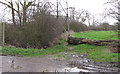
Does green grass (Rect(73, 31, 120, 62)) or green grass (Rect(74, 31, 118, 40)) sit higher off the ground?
green grass (Rect(74, 31, 118, 40))

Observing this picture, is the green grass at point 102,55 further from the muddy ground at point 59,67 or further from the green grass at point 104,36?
the green grass at point 104,36

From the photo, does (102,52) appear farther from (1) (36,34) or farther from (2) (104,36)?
(1) (36,34)

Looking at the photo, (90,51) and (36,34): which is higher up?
(36,34)

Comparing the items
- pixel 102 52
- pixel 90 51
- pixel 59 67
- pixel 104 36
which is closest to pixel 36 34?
pixel 90 51

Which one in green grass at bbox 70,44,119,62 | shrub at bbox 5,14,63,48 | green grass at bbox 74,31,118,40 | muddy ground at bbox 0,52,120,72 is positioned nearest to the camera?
muddy ground at bbox 0,52,120,72

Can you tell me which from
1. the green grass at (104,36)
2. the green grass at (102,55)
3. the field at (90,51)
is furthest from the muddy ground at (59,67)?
the green grass at (104,36)

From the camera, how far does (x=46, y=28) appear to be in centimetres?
1653

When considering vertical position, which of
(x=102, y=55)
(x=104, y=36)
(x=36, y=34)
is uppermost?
(x=36, y=34)

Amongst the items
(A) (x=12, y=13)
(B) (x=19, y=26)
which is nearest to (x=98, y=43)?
(B) (x=19, y=26)

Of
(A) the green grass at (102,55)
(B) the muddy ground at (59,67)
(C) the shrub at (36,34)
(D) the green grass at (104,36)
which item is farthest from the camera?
(C) the shrub at (36,34)

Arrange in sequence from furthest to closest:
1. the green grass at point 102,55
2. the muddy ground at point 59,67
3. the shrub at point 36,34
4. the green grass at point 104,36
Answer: the shrub at point 36,34, the green grass at point 104,36, the green grass at point 102,55, the muddy ground at point 59,67

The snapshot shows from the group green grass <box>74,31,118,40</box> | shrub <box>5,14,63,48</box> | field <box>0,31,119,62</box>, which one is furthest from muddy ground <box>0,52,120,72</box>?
shrub <box>5,14,63,48</box>

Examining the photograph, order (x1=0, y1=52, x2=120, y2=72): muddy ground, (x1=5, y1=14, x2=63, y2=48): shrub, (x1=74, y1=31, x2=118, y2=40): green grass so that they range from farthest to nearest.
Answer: (x1=5, y1=14, x2=63, y2=48): shrub < (x1=74, y1=31, x2=118, y2=40): green grass < (x1=0, y1=52, x2=120, y2=72): muddy ground

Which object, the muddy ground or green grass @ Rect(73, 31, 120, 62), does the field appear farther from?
the muddy ground
